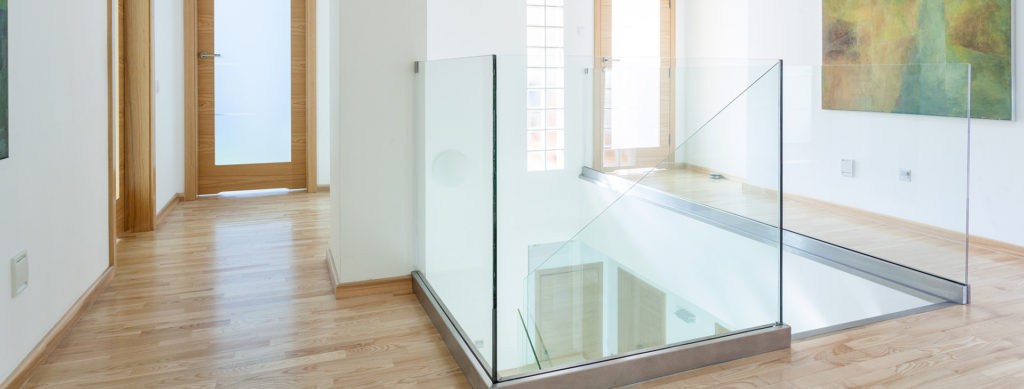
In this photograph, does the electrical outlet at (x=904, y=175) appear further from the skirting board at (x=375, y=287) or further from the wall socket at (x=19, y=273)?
the wall socket at (x=19, y=273)

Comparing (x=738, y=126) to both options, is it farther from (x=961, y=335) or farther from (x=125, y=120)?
(x=125, y=120)

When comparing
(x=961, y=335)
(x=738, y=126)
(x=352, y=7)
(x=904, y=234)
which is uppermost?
(x=352, y=7)

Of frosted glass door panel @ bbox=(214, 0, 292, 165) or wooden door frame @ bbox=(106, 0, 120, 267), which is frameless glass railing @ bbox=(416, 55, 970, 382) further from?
frosted glass door panel @ bbox=(214, 0, 292, 165)

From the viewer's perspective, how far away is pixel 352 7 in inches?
95.9

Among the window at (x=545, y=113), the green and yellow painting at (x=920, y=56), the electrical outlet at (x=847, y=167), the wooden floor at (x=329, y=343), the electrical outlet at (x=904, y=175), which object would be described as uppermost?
the green and yellow painting at (x=920, y=56)

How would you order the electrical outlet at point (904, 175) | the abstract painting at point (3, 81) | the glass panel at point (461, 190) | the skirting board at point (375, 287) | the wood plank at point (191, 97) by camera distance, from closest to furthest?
the abstract painting at point (3, 81) < the glass panel at point (461, 190) < the skirting board at point (375, 287) < the electrical outlet at point (904, 175) < the wood plank at point (191, 97)

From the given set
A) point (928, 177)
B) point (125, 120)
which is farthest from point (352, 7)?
point (928, 177)

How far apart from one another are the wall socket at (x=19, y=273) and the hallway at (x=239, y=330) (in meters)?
0.26

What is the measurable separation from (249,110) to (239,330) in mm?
3482

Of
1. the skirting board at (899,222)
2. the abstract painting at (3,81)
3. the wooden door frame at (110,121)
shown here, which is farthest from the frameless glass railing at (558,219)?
the wooden door frame at (110,121)

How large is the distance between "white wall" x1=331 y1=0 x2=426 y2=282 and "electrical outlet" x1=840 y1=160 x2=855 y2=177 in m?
1.83

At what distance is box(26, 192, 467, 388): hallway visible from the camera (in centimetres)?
186

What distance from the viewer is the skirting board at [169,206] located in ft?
13.6

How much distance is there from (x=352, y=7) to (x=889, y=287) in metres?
2.43
